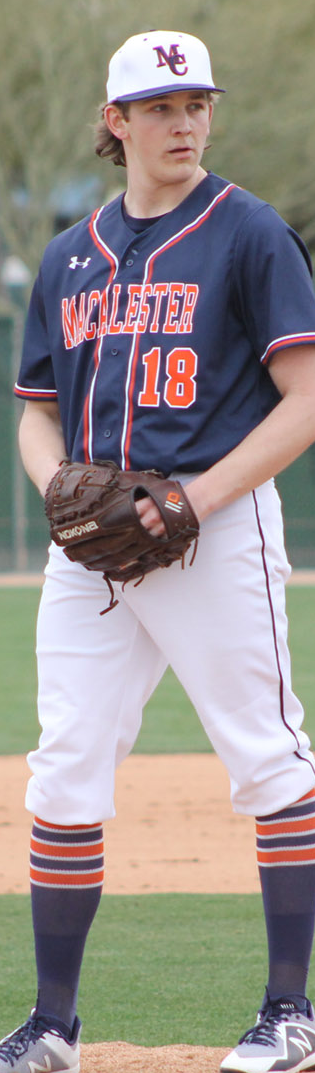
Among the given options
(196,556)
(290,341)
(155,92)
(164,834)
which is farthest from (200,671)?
(164,834)

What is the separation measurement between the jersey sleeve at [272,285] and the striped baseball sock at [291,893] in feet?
2.68

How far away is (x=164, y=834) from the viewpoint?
4707mm

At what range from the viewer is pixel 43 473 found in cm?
261

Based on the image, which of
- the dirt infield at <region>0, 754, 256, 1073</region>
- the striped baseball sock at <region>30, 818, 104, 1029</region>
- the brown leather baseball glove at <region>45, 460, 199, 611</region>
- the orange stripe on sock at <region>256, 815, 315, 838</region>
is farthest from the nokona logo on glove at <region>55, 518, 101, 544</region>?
the dirt infield at <region>0, 754, 256, 1073</region>

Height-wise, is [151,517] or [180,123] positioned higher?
[180,123]

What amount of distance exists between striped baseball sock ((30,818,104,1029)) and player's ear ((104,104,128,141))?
1.27m

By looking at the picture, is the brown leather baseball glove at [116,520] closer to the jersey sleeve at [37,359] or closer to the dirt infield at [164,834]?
the jersey sleeve at [37,359]

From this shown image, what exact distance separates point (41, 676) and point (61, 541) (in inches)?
10.3

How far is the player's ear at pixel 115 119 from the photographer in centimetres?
250

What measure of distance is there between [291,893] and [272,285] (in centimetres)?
107

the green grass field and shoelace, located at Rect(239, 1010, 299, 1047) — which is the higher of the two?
shoelace, located at Rect(239, 1010, 299, 1047)

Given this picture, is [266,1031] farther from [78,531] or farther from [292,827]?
[78,531]

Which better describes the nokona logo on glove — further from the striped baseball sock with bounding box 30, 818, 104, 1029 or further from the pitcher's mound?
the pitcher's mound

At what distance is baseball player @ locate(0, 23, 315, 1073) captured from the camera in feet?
7.82
